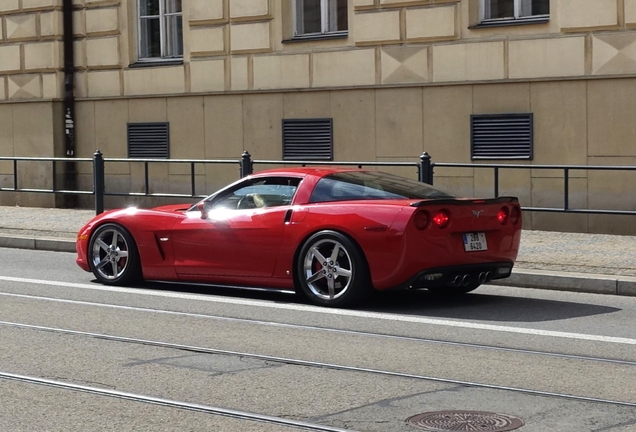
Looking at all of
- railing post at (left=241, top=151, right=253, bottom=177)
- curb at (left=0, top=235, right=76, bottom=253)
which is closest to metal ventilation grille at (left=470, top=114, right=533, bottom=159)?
railing post at (left=241, top=151, right=253, bottom=177)

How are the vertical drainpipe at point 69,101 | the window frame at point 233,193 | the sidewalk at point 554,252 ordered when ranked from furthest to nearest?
the vertical drainpipe at point 69,101
the sidewalk at point 554,252
the window frame at point 233,193

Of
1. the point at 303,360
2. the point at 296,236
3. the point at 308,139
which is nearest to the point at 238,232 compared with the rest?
the point at 296,236

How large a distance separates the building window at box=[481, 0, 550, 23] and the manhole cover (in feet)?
40.9

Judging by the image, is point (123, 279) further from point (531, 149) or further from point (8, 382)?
point (531, 149)

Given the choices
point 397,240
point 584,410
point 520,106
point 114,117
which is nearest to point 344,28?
point 520,106

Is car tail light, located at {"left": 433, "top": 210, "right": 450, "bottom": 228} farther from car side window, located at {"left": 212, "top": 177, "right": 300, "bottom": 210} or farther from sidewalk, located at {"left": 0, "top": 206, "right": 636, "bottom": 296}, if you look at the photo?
sidewalk, located at {"left": 0, "top": 206, "right": 636, "bottom": 296}

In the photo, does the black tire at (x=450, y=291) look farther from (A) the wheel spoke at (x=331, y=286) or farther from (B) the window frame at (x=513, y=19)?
(B) the window frame at (x=513, y=19)

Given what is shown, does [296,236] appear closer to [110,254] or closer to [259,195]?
[259,195]

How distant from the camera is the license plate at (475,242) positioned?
11.3 meters

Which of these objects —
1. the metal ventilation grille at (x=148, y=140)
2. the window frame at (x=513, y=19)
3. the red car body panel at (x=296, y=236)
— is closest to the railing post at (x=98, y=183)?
the metal ventilation grille at (x=148, y=140)

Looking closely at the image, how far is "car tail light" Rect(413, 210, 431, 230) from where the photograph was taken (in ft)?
36.0

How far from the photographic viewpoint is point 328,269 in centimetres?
1141

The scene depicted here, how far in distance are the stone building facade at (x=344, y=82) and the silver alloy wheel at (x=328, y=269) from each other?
7.02 meters

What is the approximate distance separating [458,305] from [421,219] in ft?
3.63
